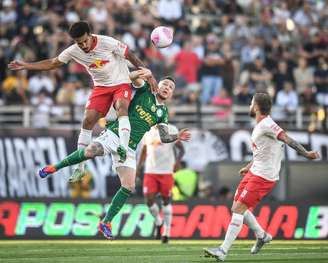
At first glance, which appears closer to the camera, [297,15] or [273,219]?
[273,219]

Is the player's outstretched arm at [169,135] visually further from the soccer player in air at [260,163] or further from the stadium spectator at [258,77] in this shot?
the stadium spectator at [258,77]

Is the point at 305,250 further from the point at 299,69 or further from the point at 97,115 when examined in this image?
the point at 299,69

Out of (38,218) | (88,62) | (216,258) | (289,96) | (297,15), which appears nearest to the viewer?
(216,258)

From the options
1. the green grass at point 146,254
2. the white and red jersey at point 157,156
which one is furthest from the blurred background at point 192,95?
the green grass at point 146,254

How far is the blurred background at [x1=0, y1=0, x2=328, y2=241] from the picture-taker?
24.5 m

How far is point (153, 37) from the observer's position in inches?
695

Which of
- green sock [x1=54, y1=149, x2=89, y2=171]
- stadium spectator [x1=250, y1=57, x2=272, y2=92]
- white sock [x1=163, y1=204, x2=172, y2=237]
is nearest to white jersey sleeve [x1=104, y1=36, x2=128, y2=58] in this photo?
green sock [x1=54, y1=149, x2=89, y2=171]

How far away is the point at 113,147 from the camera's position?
56.9 ft

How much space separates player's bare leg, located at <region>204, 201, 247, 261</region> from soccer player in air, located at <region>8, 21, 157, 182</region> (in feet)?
7.12

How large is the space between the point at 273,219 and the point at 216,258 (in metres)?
8.71

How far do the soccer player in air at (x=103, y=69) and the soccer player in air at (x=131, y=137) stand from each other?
0.20 m

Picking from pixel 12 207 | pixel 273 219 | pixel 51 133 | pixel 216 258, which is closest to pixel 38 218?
pixel 12 207

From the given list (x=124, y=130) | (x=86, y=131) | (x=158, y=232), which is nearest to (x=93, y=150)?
(x=124, y=130)

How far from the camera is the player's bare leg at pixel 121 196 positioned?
55.3 ft
